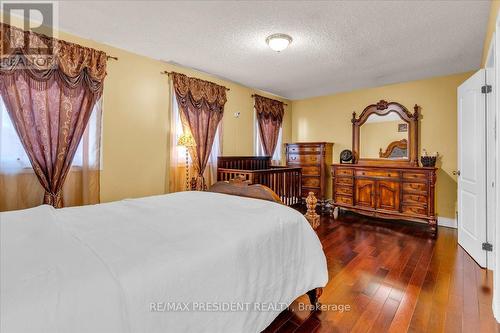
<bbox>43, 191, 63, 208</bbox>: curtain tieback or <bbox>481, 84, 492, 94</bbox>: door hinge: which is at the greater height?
<bbox>481, 84, 492, 94</bbox>: door hinge

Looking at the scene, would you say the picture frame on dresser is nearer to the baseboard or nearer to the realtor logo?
the baseboard

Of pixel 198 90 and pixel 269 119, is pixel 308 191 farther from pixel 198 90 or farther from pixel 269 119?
A: pixel 198 90

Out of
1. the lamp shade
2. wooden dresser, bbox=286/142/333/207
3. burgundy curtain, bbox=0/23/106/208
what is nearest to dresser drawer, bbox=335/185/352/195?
wooden dresser, bbox=286/142/333/207

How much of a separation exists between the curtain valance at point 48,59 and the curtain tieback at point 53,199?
44.9 inches

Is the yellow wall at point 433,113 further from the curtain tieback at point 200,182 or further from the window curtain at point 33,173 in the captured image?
the window curtain at point 33,173

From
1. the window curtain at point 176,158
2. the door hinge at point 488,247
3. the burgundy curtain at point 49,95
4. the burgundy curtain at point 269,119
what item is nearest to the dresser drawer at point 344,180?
the burgundy curtain at point 269,119

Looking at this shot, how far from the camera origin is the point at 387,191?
3.99m

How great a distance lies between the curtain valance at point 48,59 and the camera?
7.50ft

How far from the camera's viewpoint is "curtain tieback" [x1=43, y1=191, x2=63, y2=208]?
98.3 inches

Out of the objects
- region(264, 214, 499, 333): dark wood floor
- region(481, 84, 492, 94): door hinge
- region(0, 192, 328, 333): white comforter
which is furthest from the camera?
region(481, 84, 492, 94): door hinge

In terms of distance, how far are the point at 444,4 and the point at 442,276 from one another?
244cm

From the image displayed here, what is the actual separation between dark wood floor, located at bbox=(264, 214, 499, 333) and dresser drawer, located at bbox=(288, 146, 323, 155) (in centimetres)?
199

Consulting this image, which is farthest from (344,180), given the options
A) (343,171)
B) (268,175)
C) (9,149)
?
(9,149)

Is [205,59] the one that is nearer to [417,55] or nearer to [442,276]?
[417,55]
